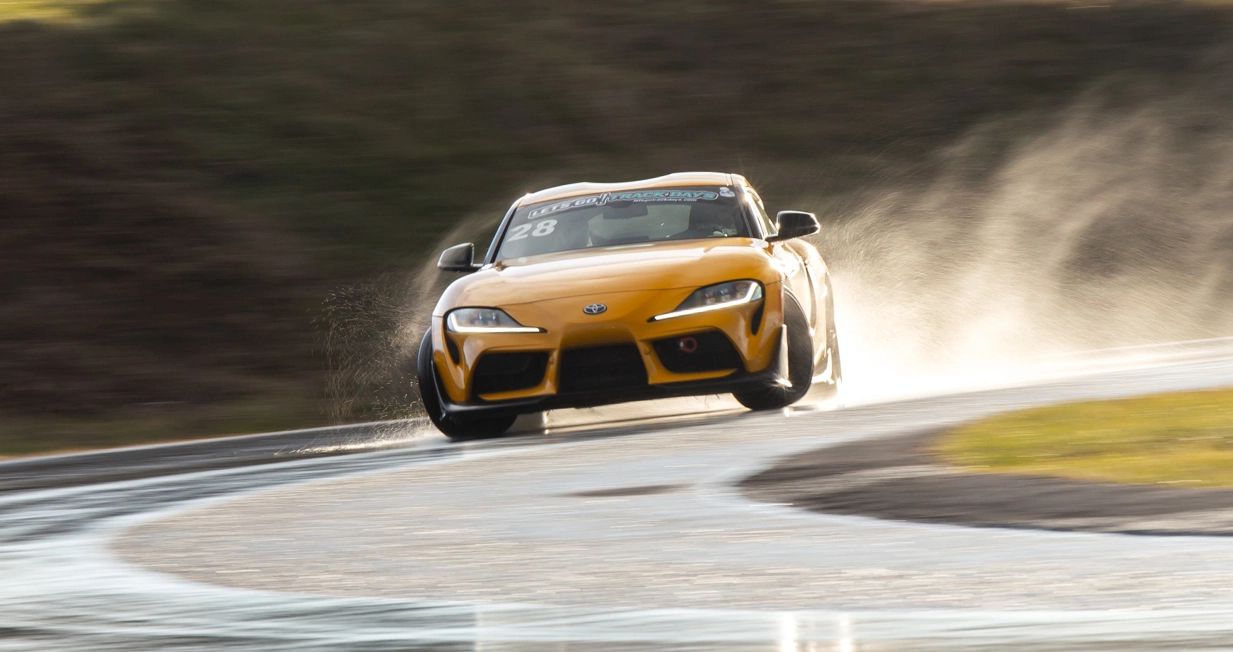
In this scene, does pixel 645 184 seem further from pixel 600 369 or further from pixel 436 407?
pixel 600 369

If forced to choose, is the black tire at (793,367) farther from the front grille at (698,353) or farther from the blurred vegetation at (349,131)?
the blurred vegetation at (349,131)

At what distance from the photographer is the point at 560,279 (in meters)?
11.5

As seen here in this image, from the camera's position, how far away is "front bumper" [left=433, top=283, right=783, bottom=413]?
11.1m

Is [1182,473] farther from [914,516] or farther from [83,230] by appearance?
[83,230]

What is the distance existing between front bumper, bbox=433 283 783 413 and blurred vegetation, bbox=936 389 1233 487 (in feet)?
4.35

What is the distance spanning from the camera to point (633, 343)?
1109 cm

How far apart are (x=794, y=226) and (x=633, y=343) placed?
1717 millimetres

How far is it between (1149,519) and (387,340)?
13.5m

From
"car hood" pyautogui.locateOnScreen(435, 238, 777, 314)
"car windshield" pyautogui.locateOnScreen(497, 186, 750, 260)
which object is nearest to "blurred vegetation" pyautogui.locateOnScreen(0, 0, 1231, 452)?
"car windshield" pyautogui.locateOnScreen(497, 186, 750, 260)

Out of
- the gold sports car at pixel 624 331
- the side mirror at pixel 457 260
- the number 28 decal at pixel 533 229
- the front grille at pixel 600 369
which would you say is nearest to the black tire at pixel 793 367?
the gold sports car at pixel 624 331

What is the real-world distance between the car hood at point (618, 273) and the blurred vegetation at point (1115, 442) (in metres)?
1.62

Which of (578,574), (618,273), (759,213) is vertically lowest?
(759,213)

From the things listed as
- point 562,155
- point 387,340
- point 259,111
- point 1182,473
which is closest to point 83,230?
point 387,340

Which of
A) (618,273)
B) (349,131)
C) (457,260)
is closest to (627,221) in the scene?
(457,260)
